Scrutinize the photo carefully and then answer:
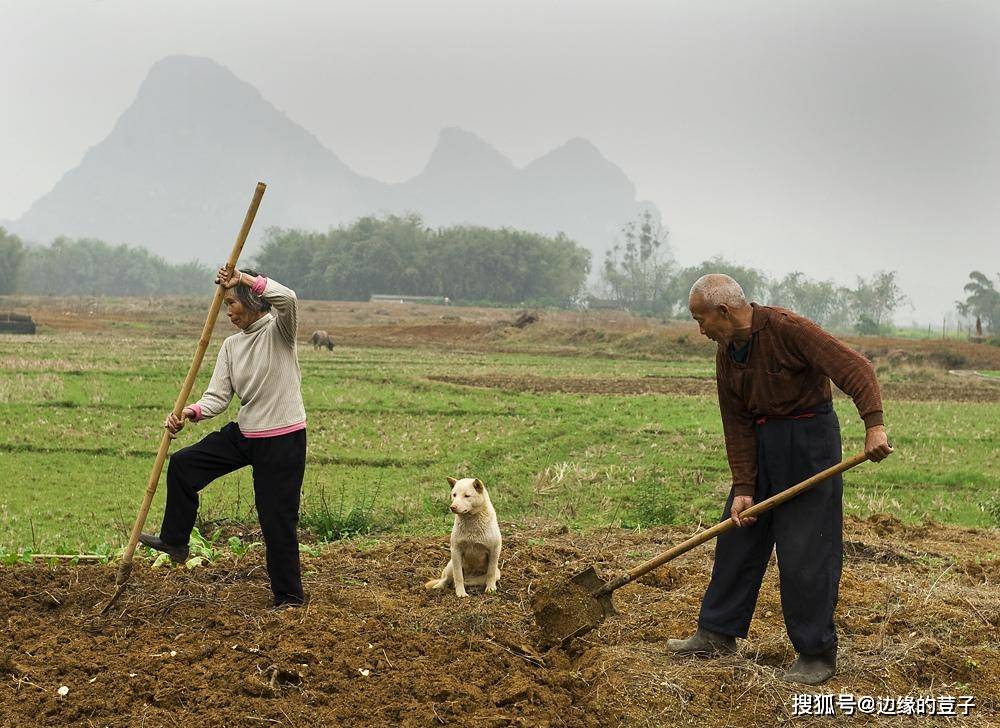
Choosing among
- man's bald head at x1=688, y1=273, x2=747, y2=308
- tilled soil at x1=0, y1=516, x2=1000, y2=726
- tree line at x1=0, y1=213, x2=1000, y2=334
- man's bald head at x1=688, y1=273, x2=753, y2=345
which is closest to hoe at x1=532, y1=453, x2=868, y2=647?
tilled soil at x1=0, y1=516, x2=1000, y2=726

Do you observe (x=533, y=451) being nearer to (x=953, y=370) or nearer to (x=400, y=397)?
(x=400, y=397)

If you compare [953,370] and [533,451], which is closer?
[533,451]

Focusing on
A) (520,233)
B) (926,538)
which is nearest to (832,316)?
(520,233)

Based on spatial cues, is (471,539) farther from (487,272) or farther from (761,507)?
(487,272)

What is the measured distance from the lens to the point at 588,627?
596 centimetres

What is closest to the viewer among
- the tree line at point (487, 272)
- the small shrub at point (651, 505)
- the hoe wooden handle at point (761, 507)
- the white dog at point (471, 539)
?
the hoe wooden handle at point (761, 507)

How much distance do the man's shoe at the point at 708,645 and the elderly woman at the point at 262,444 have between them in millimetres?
2622

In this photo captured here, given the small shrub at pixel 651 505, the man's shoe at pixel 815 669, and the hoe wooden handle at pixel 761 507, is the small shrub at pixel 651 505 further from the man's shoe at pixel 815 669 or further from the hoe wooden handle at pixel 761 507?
the man's shoe at pixel 815 669

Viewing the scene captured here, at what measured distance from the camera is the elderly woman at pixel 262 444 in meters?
6.41

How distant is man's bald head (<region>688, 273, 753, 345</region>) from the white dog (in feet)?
7.58

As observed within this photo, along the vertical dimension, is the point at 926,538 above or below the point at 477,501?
below

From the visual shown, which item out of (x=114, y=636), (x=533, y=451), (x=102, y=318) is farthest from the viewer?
(x=102, y=318)

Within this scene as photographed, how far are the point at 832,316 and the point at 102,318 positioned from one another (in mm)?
108950

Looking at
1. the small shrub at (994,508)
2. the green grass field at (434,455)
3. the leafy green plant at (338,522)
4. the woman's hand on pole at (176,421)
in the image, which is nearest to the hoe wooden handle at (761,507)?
the woman's hand on pole at (176,421)
